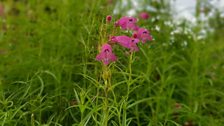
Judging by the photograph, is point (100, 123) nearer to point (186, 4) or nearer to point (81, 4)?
point (81, 4)

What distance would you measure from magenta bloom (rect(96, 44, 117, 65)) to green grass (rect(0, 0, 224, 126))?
0.22 feet

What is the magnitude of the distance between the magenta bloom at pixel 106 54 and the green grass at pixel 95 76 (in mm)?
66

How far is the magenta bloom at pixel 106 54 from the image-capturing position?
1.95m

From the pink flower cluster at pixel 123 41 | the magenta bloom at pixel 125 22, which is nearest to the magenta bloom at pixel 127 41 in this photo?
the pink flower cluster at pixel 123 41

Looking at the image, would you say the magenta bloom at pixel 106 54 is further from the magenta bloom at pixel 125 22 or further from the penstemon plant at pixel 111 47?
the magenta bloom at pixel 125 22

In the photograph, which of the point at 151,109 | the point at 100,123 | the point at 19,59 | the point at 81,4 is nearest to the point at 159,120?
the point at 151,109

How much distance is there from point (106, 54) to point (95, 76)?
1.25 feet

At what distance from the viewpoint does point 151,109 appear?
2.71m

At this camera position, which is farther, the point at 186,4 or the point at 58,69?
the point at 186,4

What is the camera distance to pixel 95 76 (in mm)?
2320

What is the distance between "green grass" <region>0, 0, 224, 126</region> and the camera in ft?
7.38

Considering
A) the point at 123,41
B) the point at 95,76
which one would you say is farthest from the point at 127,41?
the point at 95,76

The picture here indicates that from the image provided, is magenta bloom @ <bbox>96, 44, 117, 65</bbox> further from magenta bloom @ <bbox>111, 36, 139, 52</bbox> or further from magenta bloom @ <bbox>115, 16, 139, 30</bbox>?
magenta bloom @ <bbox>115, 16, 139, 30</bbox>

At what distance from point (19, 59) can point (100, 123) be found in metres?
1.08
